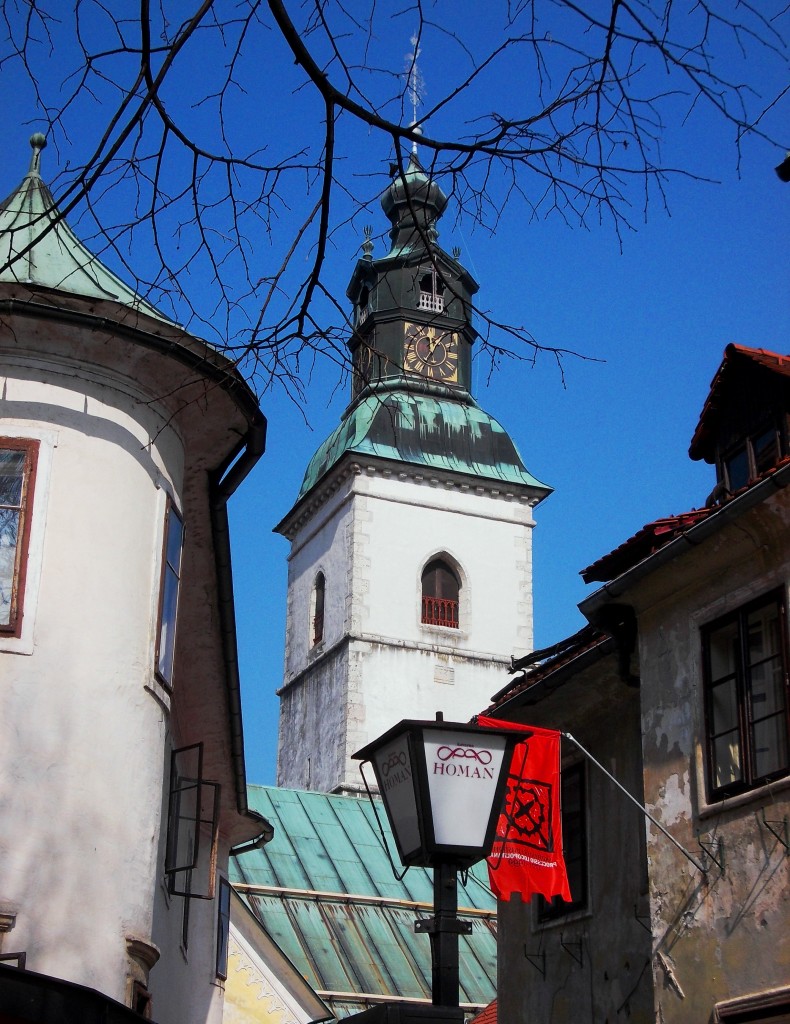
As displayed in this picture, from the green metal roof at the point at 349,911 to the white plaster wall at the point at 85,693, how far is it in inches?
569

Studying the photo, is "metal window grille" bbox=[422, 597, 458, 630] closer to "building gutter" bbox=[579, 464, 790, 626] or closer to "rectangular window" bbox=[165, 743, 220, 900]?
"rectangular window" bbox=[165, 743, 220, 900]

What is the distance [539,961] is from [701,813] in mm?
4087

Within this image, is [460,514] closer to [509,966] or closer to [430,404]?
[430,404]

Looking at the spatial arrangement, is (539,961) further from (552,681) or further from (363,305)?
(363,305)

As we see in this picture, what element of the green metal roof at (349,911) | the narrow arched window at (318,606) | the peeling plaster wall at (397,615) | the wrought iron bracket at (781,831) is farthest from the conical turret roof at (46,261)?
the narrow arched window at (318,606)

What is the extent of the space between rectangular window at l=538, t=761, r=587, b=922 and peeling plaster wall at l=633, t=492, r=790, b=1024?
2.43 m

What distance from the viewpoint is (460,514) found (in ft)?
186

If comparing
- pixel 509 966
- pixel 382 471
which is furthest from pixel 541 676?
pixel 382 471

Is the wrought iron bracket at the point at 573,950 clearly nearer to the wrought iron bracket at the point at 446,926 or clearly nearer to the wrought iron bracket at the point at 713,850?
the wrought iron bracket at the point at 713,850

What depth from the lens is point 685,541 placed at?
36.9 ft

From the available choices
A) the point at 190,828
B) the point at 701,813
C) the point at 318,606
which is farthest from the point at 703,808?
the point at 318,606

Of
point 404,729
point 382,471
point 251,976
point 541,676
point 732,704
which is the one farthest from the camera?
point 382,471

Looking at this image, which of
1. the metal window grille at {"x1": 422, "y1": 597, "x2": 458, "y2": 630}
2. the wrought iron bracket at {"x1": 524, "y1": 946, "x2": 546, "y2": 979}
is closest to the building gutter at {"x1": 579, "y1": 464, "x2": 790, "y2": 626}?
the wrought iron bracket at {"x1": 524, "y1": 946, "x2": 546, "y2": 979}

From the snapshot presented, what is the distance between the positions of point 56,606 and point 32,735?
2.58 ft
